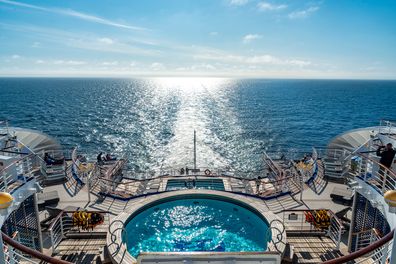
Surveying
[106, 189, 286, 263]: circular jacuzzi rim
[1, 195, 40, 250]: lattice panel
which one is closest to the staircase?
[106, 189, 286, 263]: circular jacuzzi rim

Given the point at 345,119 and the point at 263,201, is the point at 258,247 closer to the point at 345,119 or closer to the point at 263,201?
the point at 263,201

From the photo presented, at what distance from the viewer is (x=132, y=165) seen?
124 feet

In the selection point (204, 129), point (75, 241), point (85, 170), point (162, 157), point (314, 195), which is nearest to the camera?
point (75, 241)

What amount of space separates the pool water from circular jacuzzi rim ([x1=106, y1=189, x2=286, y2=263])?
11.8 inches

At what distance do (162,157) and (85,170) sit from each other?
20.6 metres

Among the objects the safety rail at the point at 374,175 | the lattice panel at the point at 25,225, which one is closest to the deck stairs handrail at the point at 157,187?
the lattice panel at the point at 25,225

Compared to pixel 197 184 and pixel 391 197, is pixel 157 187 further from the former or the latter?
pixel 391 197

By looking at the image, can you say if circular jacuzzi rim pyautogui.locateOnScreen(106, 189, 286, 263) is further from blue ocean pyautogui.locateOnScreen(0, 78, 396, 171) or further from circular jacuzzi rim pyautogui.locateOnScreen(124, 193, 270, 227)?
blue ocean pyautogui.locateOnScreen(0, 78, 396, 171)

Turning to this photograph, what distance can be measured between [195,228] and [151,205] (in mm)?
3180

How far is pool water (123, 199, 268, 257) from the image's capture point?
13.4 metres

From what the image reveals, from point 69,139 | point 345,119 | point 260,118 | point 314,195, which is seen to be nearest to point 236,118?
point 260,118

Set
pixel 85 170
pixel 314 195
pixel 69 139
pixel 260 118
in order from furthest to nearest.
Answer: pixel 260 118 < pixel 69 139 < pixel 85 170 < pixel 314 195

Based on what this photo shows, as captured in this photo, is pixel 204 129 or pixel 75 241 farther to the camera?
pixel 204 129

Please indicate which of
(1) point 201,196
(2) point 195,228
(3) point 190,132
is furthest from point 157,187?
(3) point 190,132
